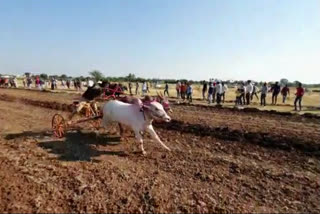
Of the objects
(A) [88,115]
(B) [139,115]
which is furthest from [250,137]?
(A) [88,115]

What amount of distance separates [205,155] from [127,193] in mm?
3339

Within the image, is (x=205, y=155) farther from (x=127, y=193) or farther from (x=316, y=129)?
(x=316, y=129)

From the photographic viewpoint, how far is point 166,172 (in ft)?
26.6

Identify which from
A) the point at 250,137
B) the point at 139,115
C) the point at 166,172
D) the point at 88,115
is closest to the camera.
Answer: the point at 166,172

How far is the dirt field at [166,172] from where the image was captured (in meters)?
6.43

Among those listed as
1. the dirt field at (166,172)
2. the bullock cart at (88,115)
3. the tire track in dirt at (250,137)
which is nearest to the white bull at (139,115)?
the dirt field at (166,172)

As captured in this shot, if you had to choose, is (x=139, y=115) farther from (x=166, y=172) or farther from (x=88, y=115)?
(x=88, y=115)

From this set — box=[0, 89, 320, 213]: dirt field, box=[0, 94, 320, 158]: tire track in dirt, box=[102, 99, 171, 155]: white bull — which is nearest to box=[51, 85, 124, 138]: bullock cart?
box=[0, 89, 320, 213]: dirt field

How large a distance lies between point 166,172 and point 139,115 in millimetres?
2354

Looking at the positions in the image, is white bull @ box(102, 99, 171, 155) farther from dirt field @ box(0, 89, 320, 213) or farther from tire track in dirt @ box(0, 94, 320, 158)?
tire track in dirt @ box(0, 94, 320, 158)

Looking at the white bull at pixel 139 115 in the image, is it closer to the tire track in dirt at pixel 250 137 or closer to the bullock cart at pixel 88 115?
the bullock cart at pixel 88 115

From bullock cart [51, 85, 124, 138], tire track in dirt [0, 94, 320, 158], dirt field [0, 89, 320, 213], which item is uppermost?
bullock cart [51, 85, 124, 138]

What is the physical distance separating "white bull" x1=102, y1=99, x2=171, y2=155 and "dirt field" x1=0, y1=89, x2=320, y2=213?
0.65m

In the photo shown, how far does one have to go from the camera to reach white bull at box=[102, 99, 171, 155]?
9352 millimetres
